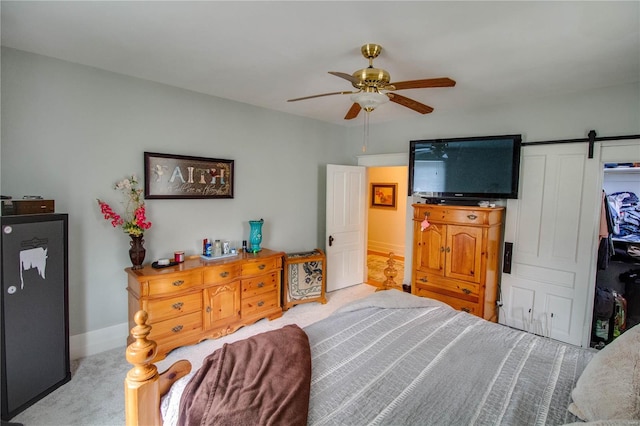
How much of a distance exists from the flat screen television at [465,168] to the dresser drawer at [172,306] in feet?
9.68

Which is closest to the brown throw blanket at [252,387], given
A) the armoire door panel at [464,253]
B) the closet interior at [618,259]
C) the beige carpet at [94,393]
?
the beige carpet at [94,393]

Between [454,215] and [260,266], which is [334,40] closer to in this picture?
[454,215]

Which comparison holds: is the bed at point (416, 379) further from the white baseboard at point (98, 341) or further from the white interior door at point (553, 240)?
the white baseboard at point (98, 341)

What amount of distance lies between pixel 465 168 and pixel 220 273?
9.95 feet

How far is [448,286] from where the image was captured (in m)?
3.40

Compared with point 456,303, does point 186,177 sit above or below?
above

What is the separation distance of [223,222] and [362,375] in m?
2.57

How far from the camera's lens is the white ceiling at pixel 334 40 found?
5.53 ft

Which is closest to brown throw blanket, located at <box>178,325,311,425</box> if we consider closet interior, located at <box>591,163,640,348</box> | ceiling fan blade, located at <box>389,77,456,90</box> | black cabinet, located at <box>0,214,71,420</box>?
black cabinet, located at <box>0,214,71,420</box>

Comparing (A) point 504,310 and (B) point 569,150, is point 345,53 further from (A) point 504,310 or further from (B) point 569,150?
(A) point 504,310

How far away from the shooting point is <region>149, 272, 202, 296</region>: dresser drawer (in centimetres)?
263

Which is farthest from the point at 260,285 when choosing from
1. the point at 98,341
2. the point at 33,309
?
the point at 33,309

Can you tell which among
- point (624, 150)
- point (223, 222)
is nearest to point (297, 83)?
point (223, 222)

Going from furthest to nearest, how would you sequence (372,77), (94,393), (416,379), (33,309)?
(94,393) → (33,309) → (372,77) → (416,379)
